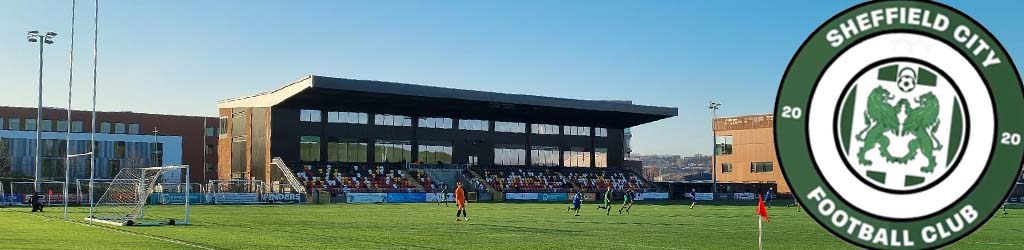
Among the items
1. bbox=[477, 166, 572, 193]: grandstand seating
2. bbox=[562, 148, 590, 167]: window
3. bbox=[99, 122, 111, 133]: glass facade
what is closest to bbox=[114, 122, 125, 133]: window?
bbox=[99, 122, 111, 133]: glass facade

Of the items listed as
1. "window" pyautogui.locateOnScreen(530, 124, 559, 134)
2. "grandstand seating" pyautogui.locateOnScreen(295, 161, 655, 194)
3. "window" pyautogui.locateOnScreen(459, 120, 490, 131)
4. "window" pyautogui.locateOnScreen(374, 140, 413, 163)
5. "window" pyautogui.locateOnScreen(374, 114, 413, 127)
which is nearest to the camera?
"grandstand seating" pyautogui.locateOnScreen(295, 161, 655, 194)

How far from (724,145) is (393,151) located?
49.2m

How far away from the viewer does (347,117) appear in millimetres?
86625

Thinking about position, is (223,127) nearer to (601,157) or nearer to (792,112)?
(601,157)

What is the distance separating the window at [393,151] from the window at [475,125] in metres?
5.68

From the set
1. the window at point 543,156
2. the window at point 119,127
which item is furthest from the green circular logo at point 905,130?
the window at point 119,127

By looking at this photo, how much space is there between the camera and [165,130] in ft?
405

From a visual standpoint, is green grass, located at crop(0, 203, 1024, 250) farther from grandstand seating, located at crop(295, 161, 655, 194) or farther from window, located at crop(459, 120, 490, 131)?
window, located at crop(459, 120, 490, 131)

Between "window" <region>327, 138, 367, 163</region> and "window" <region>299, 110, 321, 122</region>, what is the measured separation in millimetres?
2506

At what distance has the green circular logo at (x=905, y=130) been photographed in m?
3.29

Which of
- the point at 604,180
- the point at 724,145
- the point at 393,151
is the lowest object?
the point at 604,180

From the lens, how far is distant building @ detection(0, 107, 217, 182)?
108 meters

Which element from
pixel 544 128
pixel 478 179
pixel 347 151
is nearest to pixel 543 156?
pixel 544 128

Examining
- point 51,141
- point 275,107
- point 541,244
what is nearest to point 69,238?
point 541,244
